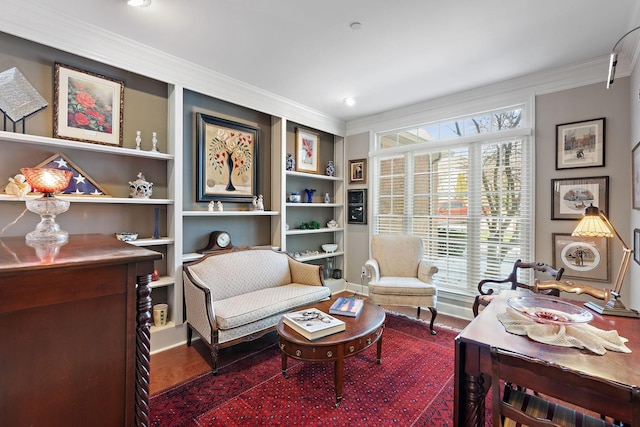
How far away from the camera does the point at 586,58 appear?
2.79m

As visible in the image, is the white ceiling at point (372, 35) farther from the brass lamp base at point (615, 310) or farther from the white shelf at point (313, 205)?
the brass lamp base at point (615, 310)

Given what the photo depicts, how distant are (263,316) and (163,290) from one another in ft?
3.68

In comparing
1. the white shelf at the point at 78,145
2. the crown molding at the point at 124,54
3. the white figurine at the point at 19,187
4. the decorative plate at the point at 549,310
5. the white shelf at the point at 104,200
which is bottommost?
the decorative plate at the point at 549,310

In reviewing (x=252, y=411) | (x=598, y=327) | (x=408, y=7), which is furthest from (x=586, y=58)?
(x=252, y=411)

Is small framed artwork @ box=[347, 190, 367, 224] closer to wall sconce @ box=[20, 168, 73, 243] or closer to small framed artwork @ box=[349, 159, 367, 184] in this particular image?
small framed artwork @ box=[349, 159, 367, 184]

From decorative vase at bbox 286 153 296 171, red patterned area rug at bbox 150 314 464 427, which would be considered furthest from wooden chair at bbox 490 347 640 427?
decorative vase at bbox 286 153 296 171

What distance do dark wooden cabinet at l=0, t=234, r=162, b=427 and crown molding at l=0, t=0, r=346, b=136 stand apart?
2.12m

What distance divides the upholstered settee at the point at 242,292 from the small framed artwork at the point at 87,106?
141cm

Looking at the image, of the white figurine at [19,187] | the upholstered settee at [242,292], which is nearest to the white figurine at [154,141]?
the white figurine at [19,187]

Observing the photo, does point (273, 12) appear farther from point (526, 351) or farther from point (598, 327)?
point (598, 327)

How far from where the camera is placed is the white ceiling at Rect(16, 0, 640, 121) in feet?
6.90

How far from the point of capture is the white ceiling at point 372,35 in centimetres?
210

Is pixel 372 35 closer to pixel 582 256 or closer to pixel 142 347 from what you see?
pixel 142 347

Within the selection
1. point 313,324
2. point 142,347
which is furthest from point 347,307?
point 142,347
